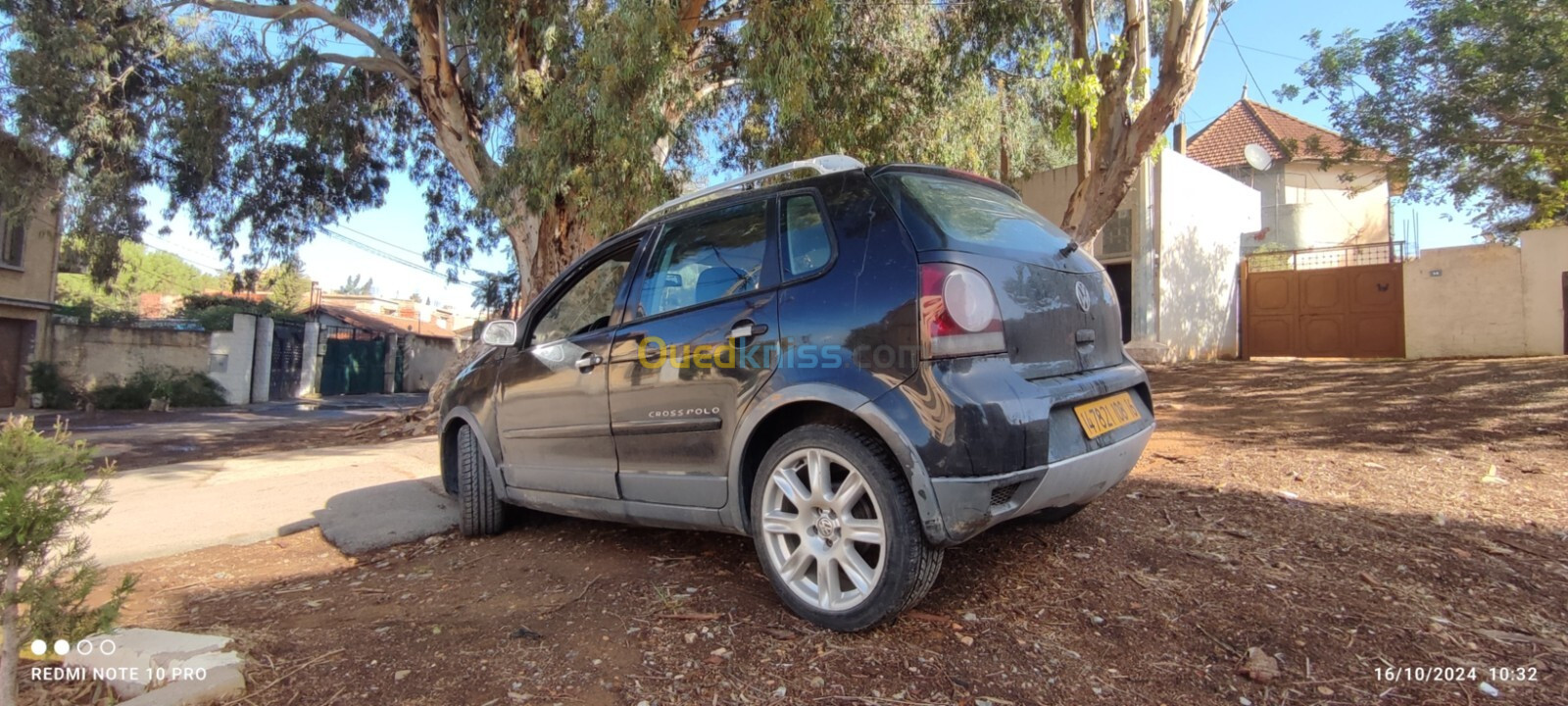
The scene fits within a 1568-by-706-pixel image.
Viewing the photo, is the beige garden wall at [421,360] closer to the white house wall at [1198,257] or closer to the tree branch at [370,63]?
the tree branch at [370,63]

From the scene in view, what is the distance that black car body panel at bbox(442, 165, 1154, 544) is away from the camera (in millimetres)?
2211

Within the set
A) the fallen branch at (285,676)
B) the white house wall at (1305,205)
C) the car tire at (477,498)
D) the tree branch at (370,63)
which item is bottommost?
the fallen branch at (285,676)

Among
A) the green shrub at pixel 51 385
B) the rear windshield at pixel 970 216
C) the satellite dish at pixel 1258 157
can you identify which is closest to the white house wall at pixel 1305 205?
the satellite dish at pixel 1258 157

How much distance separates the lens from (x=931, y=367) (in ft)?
7.33

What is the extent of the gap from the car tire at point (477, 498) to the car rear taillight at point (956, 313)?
2.65 metres

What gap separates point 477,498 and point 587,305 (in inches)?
48.5

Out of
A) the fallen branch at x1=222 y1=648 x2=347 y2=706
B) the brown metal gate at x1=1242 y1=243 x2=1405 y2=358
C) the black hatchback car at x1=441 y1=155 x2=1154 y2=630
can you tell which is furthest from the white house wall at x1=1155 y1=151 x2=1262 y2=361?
the fallen branch at x1=222 y1=648 x2=347 y2=706

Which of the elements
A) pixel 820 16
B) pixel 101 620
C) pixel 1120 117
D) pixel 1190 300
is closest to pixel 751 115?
pixel 820 16

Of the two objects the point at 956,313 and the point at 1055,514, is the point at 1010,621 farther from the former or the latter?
the point at 956,313

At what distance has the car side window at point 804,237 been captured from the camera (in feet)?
8.57

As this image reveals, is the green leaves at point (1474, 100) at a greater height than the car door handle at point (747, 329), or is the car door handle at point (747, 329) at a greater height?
the green leaves at point (1474, 100)

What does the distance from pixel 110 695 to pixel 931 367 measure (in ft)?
8.73

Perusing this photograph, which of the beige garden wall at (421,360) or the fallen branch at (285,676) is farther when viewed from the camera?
the beige garden wall at (421,360)

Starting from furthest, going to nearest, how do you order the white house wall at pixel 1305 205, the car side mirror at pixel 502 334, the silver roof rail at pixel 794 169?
1. the white house wall at pixel 1305 205
2. the car side mirror at pixel 502 334
3. the silver roof rail at pixel 794 169
